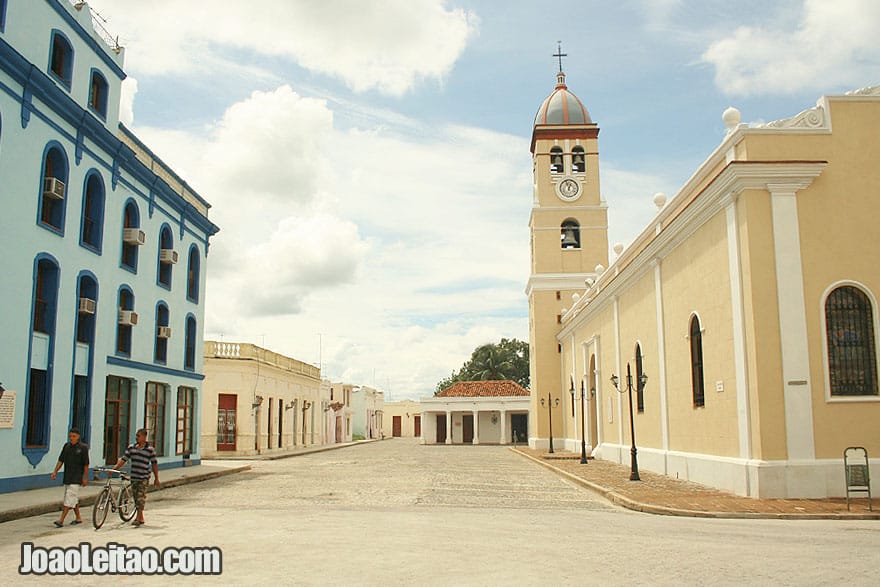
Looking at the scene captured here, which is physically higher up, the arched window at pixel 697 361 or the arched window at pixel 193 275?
the arched window at pixel 193 275

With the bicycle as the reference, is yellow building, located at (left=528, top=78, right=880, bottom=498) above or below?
above

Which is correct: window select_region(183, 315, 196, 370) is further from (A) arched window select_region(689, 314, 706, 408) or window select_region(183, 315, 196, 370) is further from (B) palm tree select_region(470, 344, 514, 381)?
(B) palm tree select_region(470, 344, 514, 381)

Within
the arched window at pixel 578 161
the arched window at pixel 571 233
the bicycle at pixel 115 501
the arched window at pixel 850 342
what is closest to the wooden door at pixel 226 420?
the arched window at pixel 571 233

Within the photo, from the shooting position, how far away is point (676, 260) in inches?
808

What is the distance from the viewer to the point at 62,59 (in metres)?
19.7

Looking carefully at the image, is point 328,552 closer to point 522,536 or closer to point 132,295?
point 522,536

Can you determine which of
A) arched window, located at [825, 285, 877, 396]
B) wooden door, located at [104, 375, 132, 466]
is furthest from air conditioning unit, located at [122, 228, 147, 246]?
arched window, located at [825, 285, 877, 396]

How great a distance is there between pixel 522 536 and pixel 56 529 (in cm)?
711

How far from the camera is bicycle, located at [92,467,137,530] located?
38.2ft

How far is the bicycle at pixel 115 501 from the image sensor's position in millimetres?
11656

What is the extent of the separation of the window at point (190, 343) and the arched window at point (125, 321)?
5.46 meters

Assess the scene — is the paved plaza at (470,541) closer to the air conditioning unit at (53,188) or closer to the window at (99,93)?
the air conditioning unit at (53,188)

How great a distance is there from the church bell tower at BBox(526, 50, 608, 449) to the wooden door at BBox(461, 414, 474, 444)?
19.3 metres

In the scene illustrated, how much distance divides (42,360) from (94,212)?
4.93 meters
